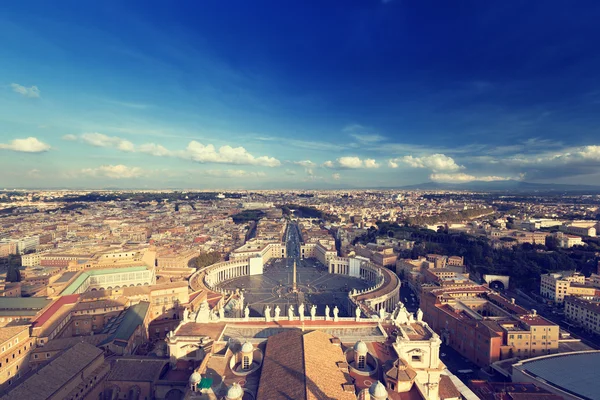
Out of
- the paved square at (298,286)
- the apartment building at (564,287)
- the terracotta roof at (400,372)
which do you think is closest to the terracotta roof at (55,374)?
the terracotta roof at (400,372)

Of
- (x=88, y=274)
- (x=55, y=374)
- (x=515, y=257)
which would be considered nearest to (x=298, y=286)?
(x=88, y=274)

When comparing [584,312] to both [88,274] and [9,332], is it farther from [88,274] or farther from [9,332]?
[88,274]

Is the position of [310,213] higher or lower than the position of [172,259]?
higher

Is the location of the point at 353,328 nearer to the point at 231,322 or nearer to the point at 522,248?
the point at 231,322

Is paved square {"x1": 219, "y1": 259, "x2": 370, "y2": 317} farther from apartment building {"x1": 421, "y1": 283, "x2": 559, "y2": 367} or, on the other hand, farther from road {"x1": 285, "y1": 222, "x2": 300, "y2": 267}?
apartment building {"x1": 421, "y1": 283, "x2": 559, "y2": 367}

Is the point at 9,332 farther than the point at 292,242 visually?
No

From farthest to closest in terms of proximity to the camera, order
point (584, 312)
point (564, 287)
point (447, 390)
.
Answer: point (564, 287) < point (584, 312) < point (447, 390)

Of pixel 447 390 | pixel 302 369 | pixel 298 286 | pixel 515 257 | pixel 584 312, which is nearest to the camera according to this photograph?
pixel 302 369

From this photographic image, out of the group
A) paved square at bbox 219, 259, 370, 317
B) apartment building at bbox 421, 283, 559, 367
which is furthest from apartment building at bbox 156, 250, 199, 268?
apartment building at bbox 421, 283, 559, 367

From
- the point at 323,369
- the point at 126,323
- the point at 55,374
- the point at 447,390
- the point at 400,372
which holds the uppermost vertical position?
the point at 323,369
